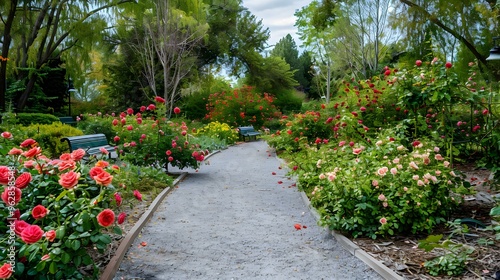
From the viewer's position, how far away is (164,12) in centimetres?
2012

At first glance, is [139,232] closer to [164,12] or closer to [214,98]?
[164,12]

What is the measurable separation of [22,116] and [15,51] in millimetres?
6153

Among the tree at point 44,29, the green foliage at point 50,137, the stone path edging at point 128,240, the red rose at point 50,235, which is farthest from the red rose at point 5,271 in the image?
the tree at point 44,29

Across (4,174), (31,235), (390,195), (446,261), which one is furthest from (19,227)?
(390,195)

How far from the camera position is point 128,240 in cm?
468

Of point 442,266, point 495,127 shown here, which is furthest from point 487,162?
point 442,266

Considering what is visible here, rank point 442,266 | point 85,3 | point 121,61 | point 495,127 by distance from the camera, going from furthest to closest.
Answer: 1. point 121,61
2. point 85,3
3. point 495,127
4. point 442,266

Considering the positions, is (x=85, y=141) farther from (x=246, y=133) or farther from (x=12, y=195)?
(x=246, y=133)

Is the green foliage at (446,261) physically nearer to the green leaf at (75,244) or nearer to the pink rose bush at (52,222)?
the pink rose bush at (52,222)

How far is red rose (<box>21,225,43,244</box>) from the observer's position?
2627 millimetres

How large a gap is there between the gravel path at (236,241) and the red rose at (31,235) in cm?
135

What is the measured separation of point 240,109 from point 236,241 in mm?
19356

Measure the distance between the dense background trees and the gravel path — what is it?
6.44m

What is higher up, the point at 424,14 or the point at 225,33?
the point at 225,33
